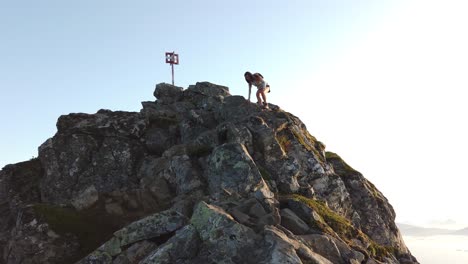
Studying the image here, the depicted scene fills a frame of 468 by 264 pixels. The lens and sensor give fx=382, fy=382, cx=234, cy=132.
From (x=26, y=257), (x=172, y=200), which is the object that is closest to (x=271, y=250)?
(x=172, y=200)

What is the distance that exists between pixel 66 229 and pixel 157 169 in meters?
8.06

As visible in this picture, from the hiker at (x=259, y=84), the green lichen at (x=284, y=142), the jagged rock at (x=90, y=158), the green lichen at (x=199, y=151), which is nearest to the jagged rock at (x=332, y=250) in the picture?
the green lichen at (x=199, y=151)

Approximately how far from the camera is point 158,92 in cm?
4747

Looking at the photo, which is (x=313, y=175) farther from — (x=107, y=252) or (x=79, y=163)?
(x=79, y=163)

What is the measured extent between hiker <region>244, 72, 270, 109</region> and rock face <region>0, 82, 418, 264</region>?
4.96ft

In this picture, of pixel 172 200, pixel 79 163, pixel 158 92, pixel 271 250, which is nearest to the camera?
pixel 271 250

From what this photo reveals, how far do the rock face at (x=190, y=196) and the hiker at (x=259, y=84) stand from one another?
59.5 inches

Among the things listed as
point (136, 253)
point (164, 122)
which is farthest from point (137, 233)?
point (164, 122)

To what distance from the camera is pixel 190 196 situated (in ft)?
81.6

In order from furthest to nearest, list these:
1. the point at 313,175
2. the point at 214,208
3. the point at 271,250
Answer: the point at 313,175 < the point at 214,208 < the point at 271,250

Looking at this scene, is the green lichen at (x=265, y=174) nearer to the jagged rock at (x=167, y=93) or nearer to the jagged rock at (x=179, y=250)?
the jagged rock at (x=179, y=250)

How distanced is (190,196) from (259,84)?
14616 mm

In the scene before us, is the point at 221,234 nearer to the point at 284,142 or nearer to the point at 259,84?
the point at 284,142

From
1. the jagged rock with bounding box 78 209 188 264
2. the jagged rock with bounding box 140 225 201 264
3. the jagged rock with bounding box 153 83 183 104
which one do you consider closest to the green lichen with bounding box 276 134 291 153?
the jagged rock with bounding box 78 209 188 264
